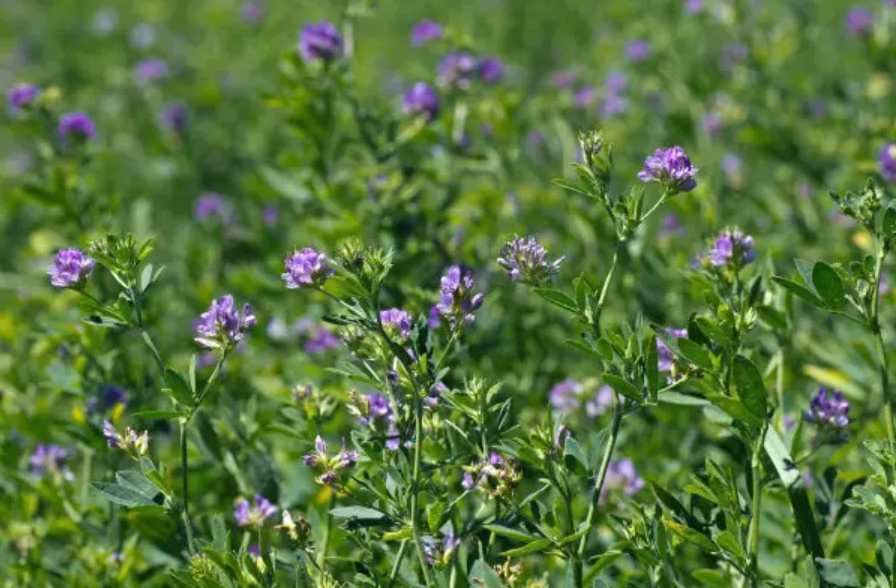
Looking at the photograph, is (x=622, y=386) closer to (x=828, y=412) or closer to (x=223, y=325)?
(x=828, y=412)

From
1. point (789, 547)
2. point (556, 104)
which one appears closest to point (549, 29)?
point (556, 104)

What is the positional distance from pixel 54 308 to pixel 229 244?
86 centimetres

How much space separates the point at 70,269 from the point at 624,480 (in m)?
1.35

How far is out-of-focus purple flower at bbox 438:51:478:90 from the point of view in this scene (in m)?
3.46

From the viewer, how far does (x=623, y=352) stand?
189cm

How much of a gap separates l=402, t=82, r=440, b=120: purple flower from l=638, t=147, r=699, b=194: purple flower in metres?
1.42

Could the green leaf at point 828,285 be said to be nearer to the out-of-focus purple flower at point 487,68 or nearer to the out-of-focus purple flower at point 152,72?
the out-of-focus purple flower at point 487,68

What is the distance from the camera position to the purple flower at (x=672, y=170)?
6.14 ft

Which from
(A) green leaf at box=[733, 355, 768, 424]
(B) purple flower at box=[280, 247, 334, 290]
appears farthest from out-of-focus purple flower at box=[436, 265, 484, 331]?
(A) green leaf at box=[733, 355, 768, 424]

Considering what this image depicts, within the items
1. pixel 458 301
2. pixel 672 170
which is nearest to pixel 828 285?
pixel 672 170

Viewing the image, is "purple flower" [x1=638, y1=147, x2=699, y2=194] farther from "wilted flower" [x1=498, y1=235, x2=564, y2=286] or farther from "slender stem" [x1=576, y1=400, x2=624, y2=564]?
"slender stem" [x1=576, y1=400, x2=624, y2=564]

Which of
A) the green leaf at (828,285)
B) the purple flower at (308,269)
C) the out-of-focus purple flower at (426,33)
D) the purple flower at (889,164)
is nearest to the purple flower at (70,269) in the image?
the purple flower at (308,269)

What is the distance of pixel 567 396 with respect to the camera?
2902 mm

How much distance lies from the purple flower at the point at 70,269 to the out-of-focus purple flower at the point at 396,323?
20.9 inches
